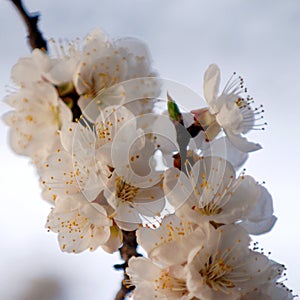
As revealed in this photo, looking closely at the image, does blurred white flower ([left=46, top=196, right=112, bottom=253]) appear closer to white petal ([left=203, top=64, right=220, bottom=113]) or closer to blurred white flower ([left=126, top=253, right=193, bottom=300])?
blurred white flower ([left=126, top=253, right=193, bottom=300])

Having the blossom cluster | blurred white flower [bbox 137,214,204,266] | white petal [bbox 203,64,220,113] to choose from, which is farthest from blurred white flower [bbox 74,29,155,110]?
blurred white flower [bbox 137,214,204,266]

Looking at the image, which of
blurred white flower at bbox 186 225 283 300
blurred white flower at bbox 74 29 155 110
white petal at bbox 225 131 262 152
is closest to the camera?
blurred white flower at bbox 186 225 283 300

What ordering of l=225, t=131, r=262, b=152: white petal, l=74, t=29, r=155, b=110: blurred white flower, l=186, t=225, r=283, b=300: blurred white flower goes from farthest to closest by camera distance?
1. l=74, t=29, r=155, b=110: blurred white flower
2. l=225, t=131, r=262, b=152: white petal
3. l=186, t=225, r=283, b=300: blurred white flower

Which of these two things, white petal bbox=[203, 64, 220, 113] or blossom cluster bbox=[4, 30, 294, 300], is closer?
blossom cluster bbox=[4, 30, 294, 300]

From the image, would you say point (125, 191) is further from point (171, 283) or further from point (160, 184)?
point (171, 283)

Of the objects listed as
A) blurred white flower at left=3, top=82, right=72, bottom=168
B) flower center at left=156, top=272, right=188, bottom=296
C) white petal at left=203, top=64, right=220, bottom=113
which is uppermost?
white petal at left=203, top=64, right=220, bottom=113

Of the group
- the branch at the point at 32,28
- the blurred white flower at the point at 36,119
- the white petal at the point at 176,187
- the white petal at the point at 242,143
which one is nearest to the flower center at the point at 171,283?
the white petal at the point at 176,187

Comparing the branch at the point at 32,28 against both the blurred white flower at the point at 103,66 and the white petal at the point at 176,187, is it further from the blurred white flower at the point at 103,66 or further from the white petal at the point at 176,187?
the white petal at the point at 176,187

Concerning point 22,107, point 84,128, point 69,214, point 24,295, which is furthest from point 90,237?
point 24,295
